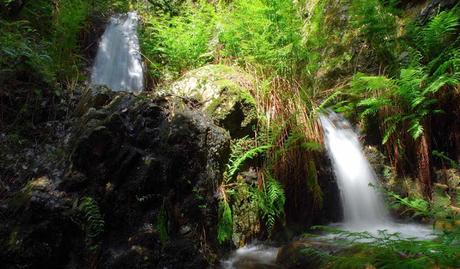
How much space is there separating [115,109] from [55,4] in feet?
10.5

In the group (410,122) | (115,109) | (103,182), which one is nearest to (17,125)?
(115,109)

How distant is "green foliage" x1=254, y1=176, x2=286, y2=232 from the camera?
3.45 m

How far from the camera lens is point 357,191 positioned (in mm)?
4383

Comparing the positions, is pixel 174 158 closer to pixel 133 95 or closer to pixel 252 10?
pixel 133 95

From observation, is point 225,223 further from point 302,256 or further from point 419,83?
point 419,83

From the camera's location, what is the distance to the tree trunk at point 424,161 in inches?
180

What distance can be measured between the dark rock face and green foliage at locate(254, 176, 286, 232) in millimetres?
467

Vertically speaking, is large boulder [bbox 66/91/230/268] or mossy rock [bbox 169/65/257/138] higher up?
mossy rock [bbox 169/65/257/138]

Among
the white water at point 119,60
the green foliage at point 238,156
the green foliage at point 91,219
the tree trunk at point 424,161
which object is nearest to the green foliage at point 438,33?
the tree trunk at point 424,161

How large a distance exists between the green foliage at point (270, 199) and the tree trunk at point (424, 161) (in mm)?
2205

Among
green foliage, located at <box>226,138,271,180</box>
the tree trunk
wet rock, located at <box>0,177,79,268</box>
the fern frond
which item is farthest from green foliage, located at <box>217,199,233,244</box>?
the fern frond

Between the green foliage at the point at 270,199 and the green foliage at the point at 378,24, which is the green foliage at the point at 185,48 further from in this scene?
the green foliage at the point at 270,199

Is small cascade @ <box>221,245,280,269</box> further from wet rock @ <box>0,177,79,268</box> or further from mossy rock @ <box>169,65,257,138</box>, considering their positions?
wet rock @ <box>0,177,79,268</box>

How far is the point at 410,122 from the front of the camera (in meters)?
4.52
